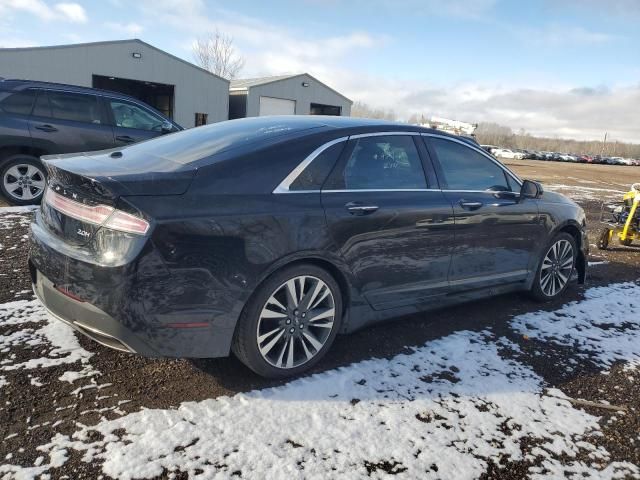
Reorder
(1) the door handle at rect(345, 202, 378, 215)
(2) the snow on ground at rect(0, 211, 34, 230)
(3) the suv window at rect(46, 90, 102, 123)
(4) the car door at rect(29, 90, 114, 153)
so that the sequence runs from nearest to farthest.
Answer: (1) the door handle at rect(345, 202, 378, 215) → (2) the snow on ground at rect(0, 211, 34, 230) → (4) the car door at rect(29, 90, 114, 153) → (3) the suv window at rect(46, 90, 102, 123)

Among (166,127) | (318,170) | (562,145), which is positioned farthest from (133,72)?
(562,145)

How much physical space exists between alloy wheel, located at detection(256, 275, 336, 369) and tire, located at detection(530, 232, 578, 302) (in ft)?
8.60

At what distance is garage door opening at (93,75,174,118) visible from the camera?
89.4ft

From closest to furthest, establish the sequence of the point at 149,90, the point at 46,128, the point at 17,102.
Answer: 1. the point at 17,102
2. the point at 46,128
3. the point at 149,90

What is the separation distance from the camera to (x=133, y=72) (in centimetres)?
2516

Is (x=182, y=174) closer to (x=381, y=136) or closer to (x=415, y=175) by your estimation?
(x=381, y=136)

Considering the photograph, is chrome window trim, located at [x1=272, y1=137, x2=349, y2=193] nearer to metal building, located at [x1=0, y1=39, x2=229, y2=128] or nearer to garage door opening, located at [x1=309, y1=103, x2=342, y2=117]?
metal building, located at [x1=0, y1=39, x2=229, y2=128]

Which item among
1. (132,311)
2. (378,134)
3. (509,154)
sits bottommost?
(132,311)

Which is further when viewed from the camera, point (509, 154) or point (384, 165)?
point (509, 154)

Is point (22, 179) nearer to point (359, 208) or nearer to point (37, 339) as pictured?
point (37, 339)

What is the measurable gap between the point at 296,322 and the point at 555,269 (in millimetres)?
3142

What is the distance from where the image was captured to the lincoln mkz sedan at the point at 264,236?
2.53 metres

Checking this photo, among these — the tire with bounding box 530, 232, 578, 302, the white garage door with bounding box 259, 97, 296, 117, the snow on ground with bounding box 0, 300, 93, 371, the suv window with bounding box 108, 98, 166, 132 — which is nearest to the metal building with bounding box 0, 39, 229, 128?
the white garage door with bounding box 259, 97, 296, 117

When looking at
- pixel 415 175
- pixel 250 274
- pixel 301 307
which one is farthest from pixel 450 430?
pixel 415 175
